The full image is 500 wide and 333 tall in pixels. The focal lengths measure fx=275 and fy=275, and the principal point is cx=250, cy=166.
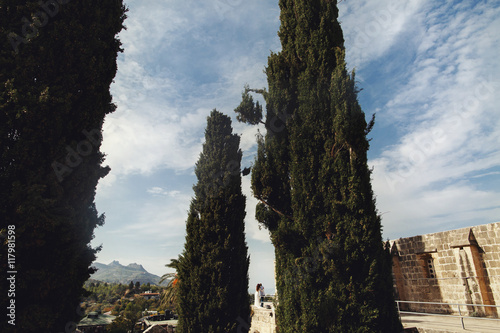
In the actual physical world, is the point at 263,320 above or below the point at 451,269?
below

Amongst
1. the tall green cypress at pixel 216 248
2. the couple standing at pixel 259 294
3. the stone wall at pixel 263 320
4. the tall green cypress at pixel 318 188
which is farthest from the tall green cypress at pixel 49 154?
the couple standing at pixel 259 294

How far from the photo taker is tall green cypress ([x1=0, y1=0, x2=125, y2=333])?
18.6ft

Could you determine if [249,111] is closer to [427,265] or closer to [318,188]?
[318,188]

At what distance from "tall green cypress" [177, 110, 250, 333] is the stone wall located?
127 inches

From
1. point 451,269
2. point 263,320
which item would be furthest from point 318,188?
point 263,320

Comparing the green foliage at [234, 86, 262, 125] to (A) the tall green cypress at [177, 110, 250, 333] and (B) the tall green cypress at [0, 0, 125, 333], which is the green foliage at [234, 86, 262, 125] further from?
(B) the tall green cypress at [0, 0, 125, 333]

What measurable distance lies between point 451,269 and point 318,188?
828 cm

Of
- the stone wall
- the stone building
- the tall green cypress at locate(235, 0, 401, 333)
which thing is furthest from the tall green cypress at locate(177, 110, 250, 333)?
the stone building

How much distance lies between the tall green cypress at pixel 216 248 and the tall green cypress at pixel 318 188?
2.21 metres

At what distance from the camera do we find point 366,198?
914 centimetres

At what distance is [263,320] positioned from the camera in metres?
14.8

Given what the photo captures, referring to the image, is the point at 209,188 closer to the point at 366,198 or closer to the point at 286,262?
the point at 286,262

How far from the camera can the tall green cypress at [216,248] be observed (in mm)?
10891

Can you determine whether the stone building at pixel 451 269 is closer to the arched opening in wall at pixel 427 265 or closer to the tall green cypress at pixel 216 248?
the arched opening in wall at pixel 427 265
